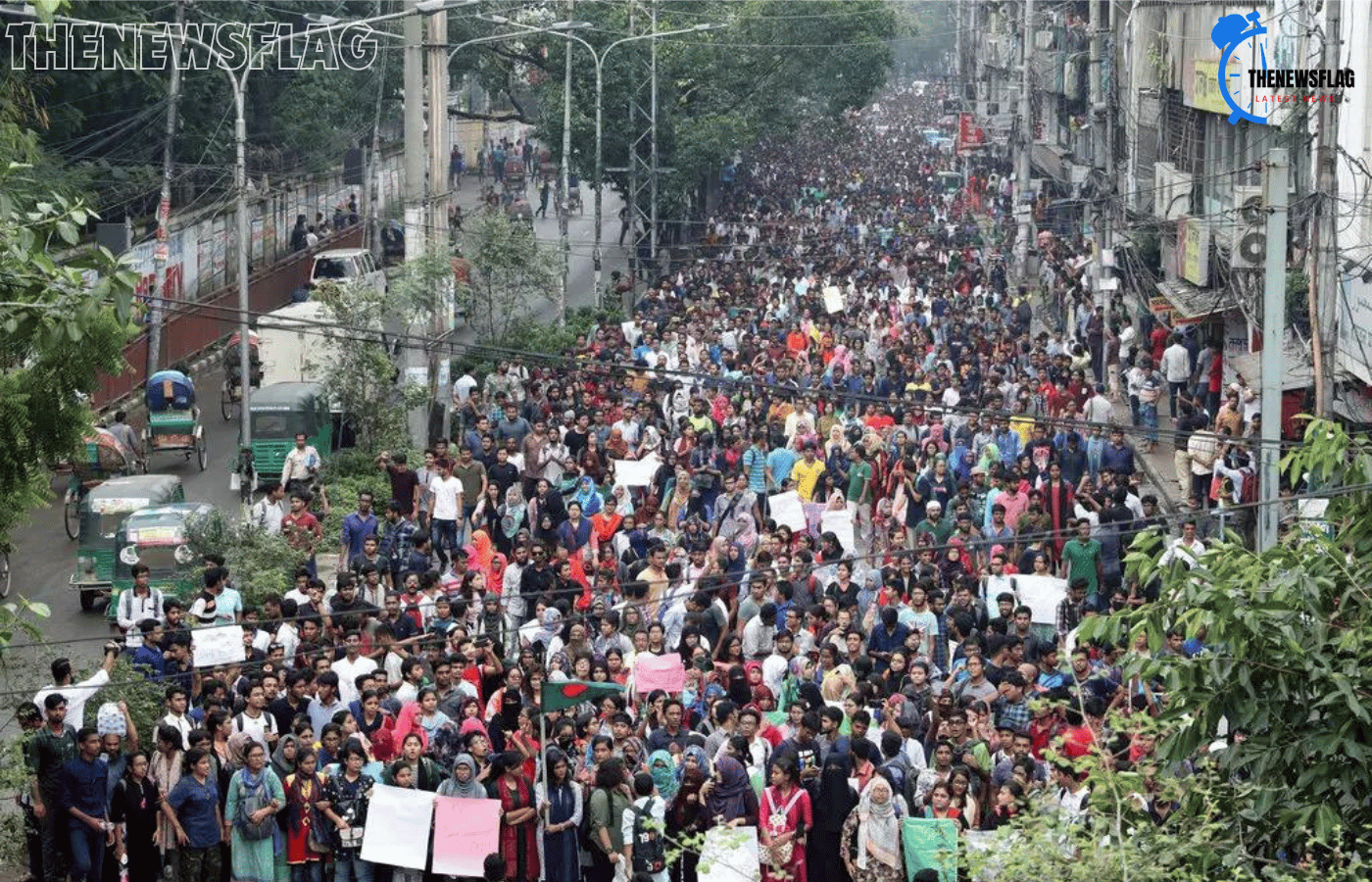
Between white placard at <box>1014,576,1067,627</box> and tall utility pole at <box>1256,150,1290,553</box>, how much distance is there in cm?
234

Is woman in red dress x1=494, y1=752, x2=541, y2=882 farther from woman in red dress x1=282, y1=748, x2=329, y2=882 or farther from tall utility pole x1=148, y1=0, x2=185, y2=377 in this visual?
tall utility pole x1=148, y1=0, x2=185, y2=377

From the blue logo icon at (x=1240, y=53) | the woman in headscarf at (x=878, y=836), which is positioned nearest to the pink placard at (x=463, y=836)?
the woman in headscarf at (x=878, y=836)

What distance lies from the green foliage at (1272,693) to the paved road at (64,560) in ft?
25.2

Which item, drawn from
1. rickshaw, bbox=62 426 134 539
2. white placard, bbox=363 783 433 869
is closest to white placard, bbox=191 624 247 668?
white placard, bbox=363 783 433 869

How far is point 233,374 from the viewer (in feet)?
115

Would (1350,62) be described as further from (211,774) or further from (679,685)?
(211,774)

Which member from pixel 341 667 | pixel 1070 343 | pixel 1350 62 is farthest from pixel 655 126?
pixel 341 667

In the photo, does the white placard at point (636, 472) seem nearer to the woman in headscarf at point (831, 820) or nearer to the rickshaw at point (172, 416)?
the rickshaw at point (172, 416)

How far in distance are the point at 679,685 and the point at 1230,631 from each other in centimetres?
742

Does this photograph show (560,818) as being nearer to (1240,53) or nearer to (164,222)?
(1240,53)

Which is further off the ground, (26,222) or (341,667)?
(26,222)

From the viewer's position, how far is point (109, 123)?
44.2 metres

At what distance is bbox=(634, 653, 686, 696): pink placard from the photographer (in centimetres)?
1675

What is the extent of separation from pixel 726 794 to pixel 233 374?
73.1 feet
